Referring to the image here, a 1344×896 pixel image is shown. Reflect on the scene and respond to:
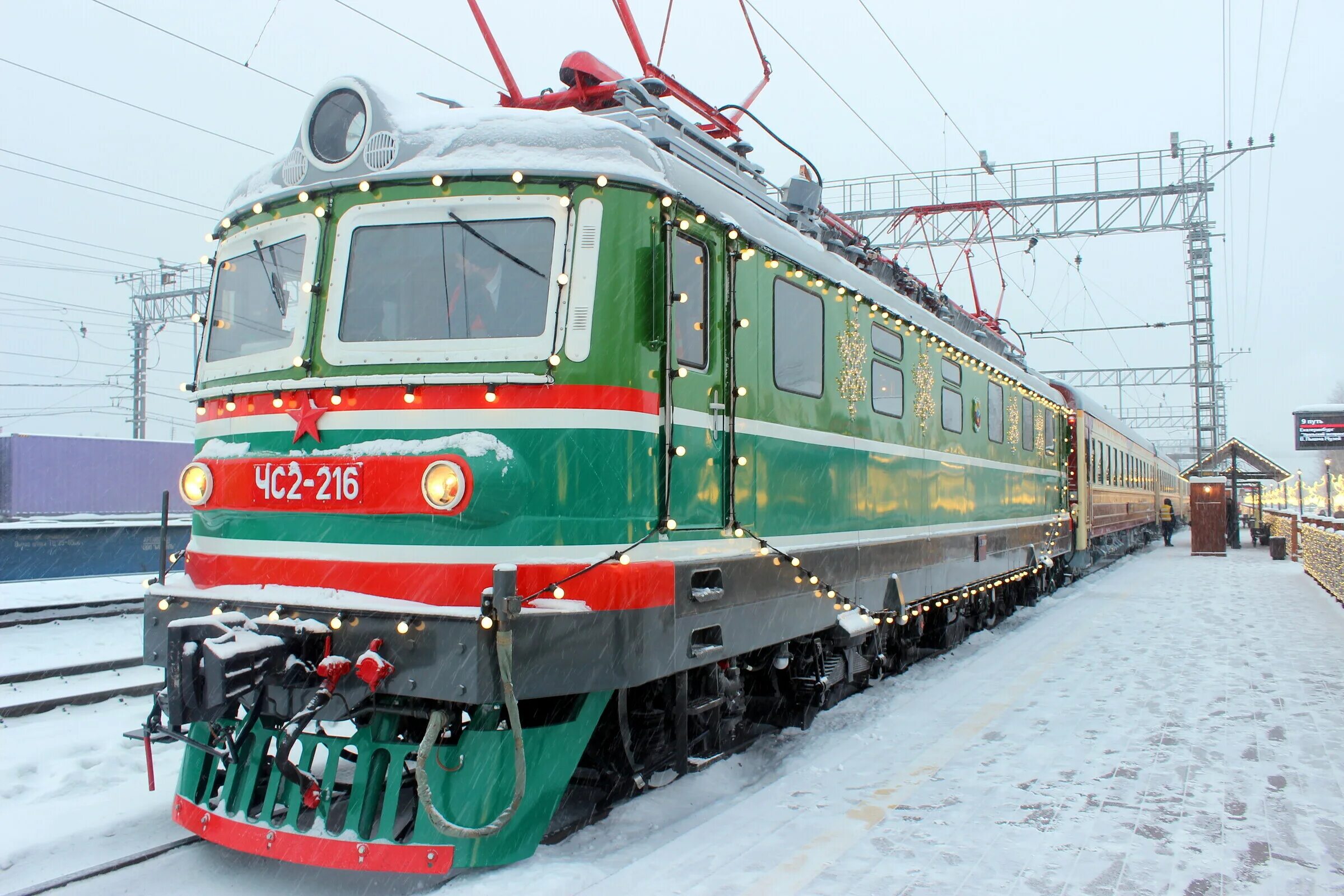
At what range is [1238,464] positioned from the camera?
91.6 feet

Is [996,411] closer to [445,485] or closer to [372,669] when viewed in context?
[445,485]

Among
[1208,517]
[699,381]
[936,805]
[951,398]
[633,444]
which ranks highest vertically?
[951,398]

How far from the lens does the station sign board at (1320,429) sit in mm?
23188

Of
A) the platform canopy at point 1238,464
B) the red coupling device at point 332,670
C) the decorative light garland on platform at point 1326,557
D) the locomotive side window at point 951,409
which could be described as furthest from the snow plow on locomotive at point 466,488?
the platform canopy at point 1238,464

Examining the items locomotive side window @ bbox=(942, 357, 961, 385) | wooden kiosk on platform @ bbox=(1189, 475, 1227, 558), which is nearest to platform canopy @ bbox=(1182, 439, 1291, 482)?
wooden kiosk on platform @ bbox=(1189, 475, 1227, 558)

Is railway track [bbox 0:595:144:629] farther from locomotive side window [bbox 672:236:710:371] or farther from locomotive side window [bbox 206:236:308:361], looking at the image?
locomotive side window [bbox 672:236:710:371]

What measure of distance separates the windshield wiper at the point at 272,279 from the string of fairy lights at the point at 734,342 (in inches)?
6.5

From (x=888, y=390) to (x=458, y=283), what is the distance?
411 cm

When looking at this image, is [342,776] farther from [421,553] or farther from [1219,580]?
[1219,580]

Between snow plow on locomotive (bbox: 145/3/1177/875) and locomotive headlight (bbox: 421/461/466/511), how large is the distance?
2 centimetres

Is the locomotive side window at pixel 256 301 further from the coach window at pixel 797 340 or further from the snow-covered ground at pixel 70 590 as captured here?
the snow-covered ground at pixel 70 590

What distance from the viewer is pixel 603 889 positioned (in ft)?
12.8

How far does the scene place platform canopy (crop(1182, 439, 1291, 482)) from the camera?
26.5m

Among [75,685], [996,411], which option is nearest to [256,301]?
[75,685]
